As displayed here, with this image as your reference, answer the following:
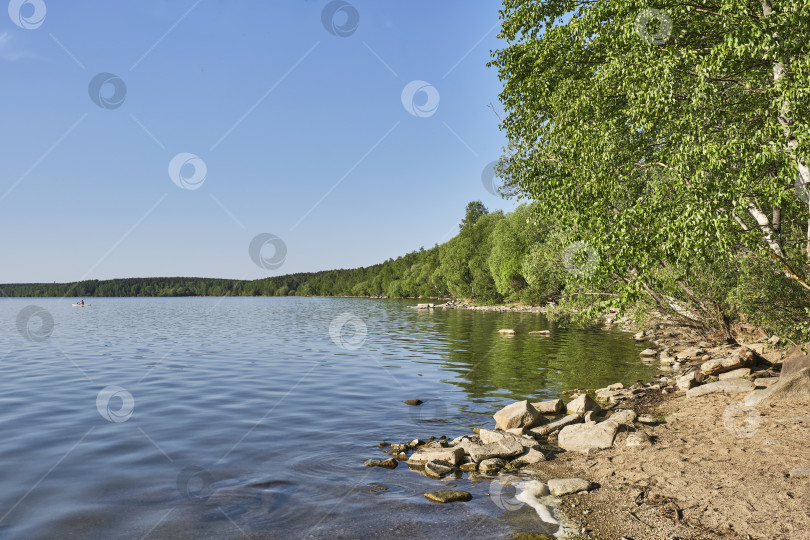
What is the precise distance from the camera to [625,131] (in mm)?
16750

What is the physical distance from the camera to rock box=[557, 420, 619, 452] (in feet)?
42.6

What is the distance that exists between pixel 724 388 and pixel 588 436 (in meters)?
6.64

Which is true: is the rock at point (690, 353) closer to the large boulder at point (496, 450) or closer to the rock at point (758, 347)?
the rock at point (758, 347)

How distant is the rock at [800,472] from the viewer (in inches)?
370

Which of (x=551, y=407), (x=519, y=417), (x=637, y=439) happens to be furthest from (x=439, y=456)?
(x=551, y=407)

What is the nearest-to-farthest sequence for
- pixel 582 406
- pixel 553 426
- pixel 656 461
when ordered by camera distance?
pixel 656 461 < pixel 553 426 < pixel 582 406

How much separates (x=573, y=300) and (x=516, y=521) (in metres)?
19.7

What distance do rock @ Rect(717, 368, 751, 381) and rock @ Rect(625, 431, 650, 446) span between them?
803 cm

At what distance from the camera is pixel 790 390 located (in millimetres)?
13836

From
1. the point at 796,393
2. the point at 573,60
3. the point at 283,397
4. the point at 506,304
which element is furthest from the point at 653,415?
the point at 506,304

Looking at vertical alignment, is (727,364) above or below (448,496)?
above

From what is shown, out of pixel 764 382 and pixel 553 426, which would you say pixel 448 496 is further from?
pixel 764 382

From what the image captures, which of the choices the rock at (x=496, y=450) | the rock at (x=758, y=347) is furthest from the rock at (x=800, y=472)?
the rock at (x=758, y=347)

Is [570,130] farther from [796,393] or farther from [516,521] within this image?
[516,521]
